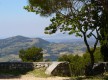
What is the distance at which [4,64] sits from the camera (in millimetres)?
28547

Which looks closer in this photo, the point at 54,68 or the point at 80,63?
the point at 54,68

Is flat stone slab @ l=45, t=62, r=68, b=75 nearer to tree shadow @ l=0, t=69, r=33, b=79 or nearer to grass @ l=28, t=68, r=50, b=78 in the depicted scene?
grass @ l=28, t=68, r=50, b=78

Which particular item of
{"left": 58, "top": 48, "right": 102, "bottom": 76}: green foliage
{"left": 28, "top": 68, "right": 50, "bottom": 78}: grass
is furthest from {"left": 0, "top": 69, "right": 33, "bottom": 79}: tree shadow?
{"left": 58, "top": 48, "right": 102, "bottom": 76}: green foliage

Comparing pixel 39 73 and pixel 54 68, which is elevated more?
pixel 54 68

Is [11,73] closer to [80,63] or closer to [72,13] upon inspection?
[72,13]

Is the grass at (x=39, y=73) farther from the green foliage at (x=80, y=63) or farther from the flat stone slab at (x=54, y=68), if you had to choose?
the green foliage at (x=80, y=63)

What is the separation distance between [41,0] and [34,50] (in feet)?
125

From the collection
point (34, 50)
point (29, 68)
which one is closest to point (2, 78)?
point (29, 68)

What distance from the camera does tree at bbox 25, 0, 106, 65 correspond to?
2352cm

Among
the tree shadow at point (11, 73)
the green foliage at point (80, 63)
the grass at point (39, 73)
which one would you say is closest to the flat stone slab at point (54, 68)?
the grass at point (39, 73)

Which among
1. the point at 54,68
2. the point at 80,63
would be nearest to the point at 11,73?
the point at 54,68

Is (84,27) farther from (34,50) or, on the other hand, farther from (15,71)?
(34,50)

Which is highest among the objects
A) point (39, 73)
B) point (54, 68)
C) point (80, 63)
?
point (54, 68)

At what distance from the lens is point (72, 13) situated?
24.8m
